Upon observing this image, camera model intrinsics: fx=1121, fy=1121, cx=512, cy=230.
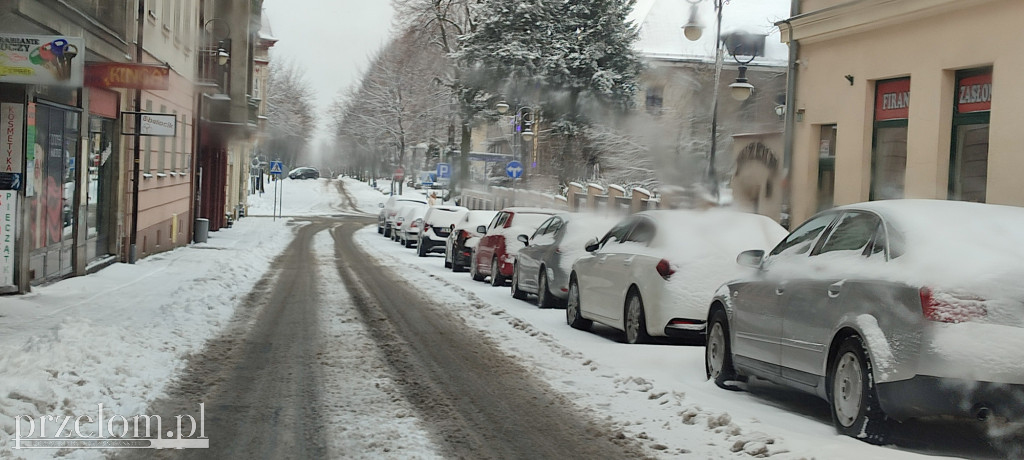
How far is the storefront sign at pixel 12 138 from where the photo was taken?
14461 millimetres

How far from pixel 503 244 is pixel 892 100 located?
696cm

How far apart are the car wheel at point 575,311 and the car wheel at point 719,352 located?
3.98 m

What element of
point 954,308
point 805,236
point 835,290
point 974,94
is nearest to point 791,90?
point 974,94

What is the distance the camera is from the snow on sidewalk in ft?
25.0

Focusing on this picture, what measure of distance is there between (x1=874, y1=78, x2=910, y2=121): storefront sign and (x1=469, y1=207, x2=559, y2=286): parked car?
19.6 ft

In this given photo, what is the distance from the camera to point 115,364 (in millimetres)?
9141

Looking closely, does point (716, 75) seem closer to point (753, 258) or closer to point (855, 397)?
point (753, 258)

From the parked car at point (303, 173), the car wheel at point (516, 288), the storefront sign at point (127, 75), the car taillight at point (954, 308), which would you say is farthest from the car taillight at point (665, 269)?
the parked car at point (303, 173)

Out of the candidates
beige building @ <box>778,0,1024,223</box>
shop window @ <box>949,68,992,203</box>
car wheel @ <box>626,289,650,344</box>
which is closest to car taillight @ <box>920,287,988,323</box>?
car wheel @ <box>626,289,650,344</box>

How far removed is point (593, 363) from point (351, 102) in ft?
286

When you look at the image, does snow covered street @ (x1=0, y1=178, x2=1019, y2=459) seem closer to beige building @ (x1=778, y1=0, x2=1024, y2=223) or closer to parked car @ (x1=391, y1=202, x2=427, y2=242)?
beige building @ (x1=778, y1=0, x2=1024, y2=223)

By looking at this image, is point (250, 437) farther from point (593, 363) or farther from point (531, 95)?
point (531, 95)

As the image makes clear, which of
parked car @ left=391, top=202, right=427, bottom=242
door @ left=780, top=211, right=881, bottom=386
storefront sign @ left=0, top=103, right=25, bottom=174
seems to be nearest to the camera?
door @ left=780, top=211, right=881, bottom=386

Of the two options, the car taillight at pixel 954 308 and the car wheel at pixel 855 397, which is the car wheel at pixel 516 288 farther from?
the car taillight at pixel 954 308
